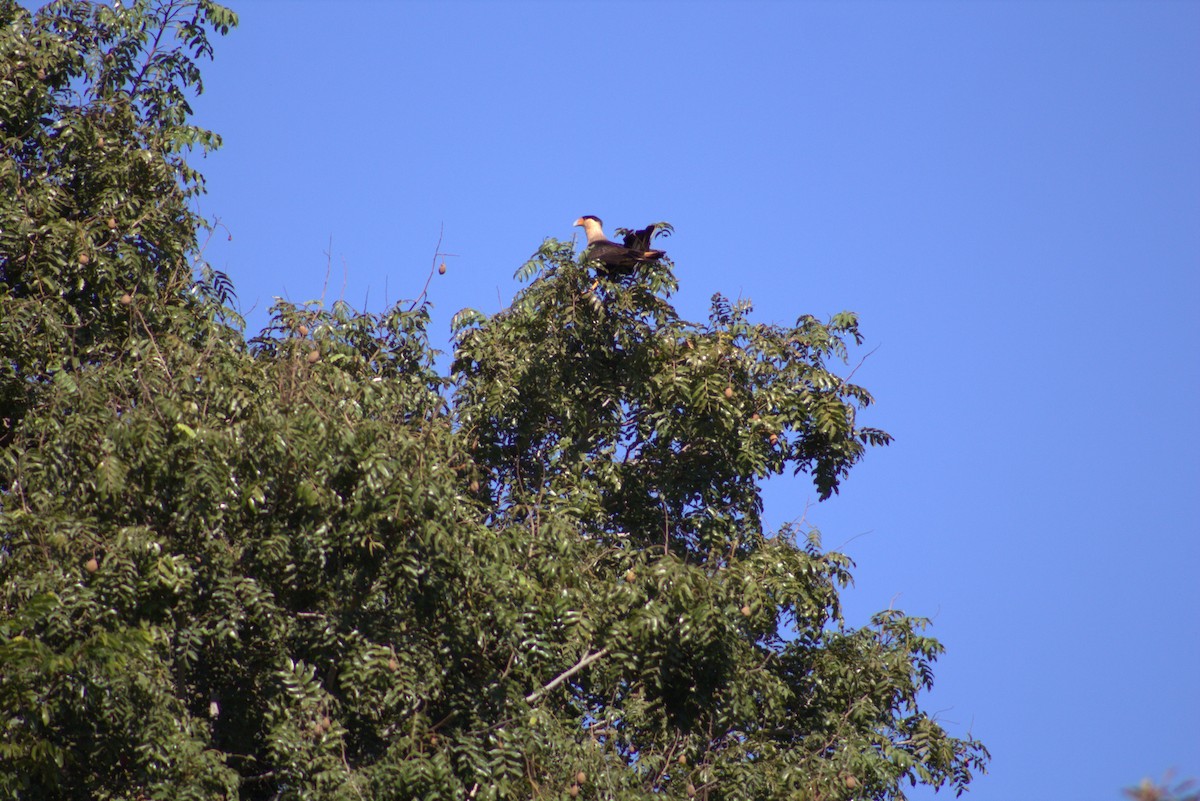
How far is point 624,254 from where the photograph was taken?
1066 cm

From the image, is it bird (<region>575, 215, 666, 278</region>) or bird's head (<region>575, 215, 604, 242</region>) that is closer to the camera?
bird (<region>575, 215, 666, 278</region>)

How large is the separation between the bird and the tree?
21 cm

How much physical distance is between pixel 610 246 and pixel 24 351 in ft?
14.2

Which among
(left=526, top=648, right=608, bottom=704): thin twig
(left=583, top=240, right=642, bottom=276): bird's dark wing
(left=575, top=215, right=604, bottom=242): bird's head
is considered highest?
(left=575, top=215, right=604, bottom=242): bird's head

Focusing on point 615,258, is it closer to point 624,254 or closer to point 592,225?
point 624,254

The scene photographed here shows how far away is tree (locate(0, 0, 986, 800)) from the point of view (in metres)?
7.02

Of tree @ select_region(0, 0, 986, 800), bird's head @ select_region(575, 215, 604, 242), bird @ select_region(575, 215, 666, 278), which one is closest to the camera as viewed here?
tree @ select_region(0, 0, 986, 800)

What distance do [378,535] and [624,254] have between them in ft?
13.1

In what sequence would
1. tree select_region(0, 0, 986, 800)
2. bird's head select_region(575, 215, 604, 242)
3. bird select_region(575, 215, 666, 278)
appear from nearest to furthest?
1. tree select_region(0, 0, 986, 800)
2. bird select_region(575, 215, 666, 278)
3. bird's head select_region(575, 215, 604, 242)

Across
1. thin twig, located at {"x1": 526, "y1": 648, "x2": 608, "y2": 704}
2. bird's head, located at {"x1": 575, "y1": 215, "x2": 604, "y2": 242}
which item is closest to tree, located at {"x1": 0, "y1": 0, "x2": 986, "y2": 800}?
thin twig, located at {"x1": 526, "y1": 648, "x2": 608, "y2": 704}

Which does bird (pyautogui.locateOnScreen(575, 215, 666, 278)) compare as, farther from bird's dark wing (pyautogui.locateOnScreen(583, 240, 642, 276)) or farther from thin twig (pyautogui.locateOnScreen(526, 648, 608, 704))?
thin twig (pyautogui.locateOnScreen(526, 648, 608, 704))

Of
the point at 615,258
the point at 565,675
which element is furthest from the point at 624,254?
the point at 565,675

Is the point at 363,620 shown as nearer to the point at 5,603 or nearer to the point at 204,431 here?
the point at 204,431

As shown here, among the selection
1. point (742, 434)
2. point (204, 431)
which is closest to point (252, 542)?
point (204, 431)
